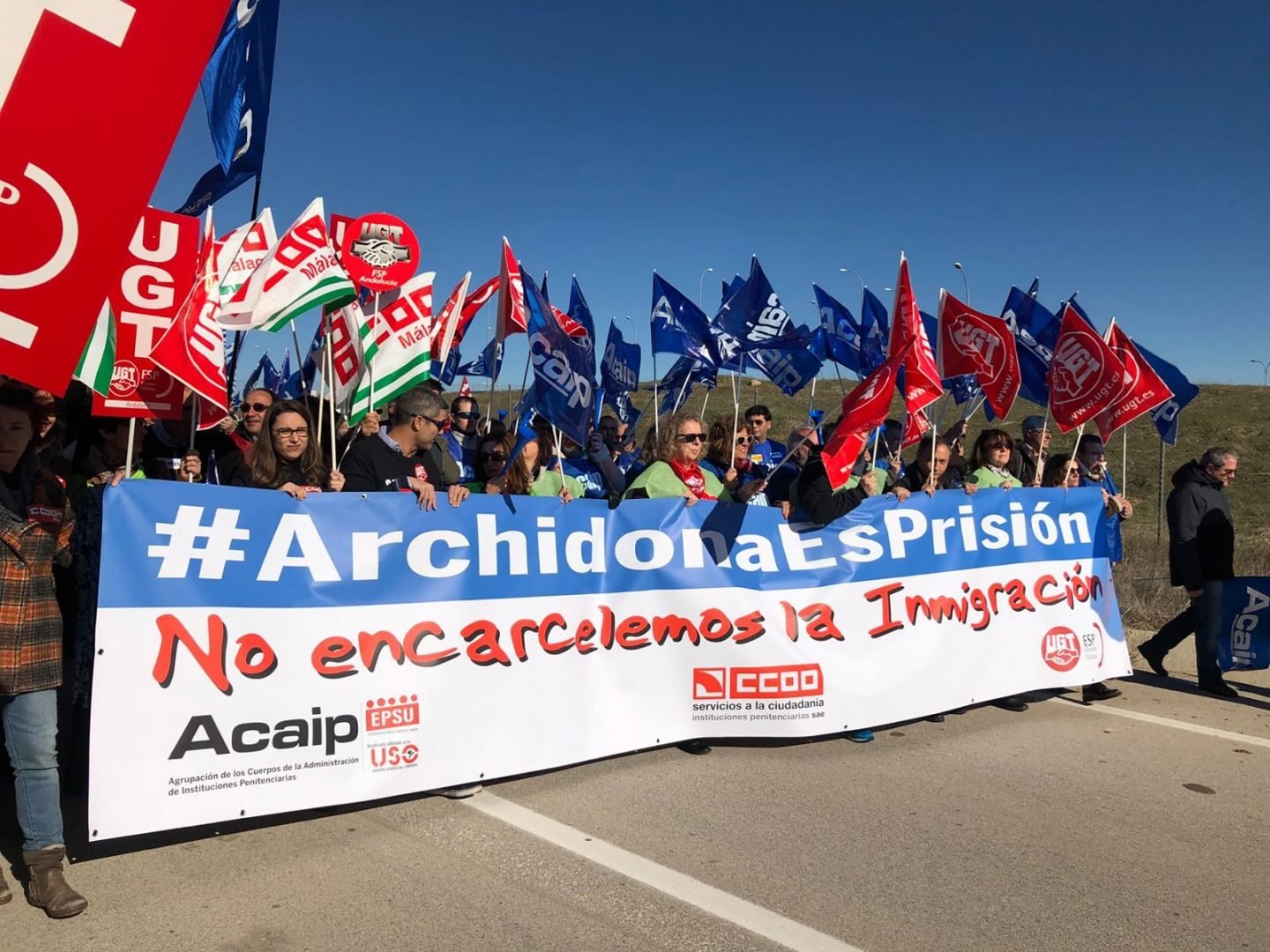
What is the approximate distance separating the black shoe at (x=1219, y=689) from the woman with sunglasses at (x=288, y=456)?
6540mm

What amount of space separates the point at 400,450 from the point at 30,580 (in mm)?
2093

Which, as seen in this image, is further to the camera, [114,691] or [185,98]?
[114,691]

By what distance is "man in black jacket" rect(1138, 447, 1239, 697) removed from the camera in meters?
7.17

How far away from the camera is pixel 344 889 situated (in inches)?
140

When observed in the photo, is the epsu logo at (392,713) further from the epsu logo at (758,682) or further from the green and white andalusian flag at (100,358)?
the green and white andalusian flag at (100,358)

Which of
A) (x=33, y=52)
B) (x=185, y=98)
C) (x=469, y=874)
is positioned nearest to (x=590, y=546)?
(x=469, y=874)

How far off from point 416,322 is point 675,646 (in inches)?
112

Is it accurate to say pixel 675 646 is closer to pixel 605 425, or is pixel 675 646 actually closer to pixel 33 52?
pixel 33 52

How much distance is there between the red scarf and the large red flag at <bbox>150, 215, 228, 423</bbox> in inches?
101

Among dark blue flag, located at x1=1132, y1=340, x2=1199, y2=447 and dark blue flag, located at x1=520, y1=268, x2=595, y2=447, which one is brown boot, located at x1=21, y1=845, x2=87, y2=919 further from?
dark blue flag, located at x1=1132, y1=340, x2=1199, y2=447

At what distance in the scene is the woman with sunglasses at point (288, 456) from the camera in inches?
180

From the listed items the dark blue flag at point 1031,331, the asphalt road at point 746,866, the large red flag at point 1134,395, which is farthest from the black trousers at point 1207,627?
the dark blue flag at point 1031,331

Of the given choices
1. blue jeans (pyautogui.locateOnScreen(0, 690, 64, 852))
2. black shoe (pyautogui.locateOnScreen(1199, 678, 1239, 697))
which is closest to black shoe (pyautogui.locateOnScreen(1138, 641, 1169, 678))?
black shoe (pyautogui.locateOnScreen(1199, 678, 1239, 697))

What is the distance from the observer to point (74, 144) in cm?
262
